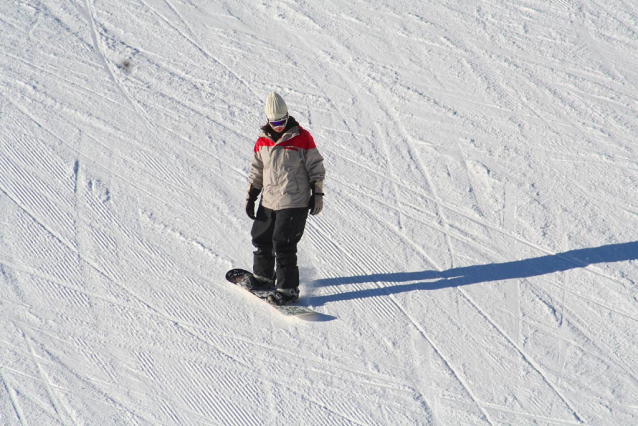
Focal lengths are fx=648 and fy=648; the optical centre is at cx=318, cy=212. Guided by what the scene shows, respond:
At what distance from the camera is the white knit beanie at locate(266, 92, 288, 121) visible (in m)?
4.31

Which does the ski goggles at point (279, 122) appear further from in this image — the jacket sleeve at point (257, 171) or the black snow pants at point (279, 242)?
the black snow pants at point (279, 242)

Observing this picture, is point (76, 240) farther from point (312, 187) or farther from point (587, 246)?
point (587, 246)

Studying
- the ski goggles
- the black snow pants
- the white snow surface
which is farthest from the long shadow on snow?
the ski goggles

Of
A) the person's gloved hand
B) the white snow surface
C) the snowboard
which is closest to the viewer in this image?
the white snow surface

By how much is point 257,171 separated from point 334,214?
1267mm

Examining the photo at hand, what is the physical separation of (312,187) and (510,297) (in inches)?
71.5

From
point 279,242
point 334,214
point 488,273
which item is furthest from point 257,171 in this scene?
point 488,273

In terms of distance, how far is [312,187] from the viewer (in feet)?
15.3

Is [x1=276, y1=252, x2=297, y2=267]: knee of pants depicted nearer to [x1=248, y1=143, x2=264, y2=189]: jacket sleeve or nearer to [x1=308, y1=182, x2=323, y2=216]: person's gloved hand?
[x1=308, y1=182, x2=323, y2=216]: person's gloved hand

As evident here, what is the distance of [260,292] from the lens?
5004 mm

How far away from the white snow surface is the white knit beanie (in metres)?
1.45

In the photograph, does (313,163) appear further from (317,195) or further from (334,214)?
(334,214)

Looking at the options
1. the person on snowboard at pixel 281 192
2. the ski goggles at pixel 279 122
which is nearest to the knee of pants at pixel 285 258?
the person on snowboard at pixel 281 192

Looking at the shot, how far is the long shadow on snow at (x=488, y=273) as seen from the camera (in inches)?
202
